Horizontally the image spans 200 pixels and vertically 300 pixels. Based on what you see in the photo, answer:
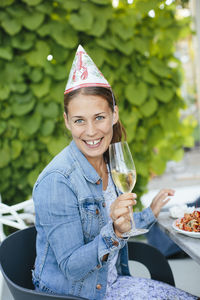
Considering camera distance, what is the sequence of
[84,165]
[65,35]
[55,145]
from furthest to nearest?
[55,145]
[65,35]
[84,165]

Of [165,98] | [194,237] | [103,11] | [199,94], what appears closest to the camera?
[194,237]

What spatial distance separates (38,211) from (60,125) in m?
1.63

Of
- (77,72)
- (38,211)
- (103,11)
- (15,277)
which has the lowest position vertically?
(15,277)

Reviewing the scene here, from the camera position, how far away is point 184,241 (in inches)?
41.4

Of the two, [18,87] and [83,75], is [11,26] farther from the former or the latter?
[83,75]

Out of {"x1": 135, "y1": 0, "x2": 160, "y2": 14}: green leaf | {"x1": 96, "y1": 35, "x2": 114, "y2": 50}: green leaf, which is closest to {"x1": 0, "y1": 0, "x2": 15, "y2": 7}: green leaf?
{"x1": 96, "y1": 35, "x2": 114, "y2": 50}: green leaf

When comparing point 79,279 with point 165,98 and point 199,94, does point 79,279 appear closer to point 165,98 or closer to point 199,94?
point 165,98

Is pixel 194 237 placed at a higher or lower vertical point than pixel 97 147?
lower

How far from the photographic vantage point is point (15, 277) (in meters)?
1.09

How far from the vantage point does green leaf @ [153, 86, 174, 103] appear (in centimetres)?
262

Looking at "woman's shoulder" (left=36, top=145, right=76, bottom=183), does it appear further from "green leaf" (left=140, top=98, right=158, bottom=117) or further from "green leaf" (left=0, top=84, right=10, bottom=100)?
"green leaf" (left=140, top=98, right=158, bottom=117)

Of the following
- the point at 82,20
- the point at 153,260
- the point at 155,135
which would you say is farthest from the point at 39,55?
the point at 153,260

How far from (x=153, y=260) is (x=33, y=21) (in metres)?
1.81

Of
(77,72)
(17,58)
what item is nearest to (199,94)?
(17,58)
